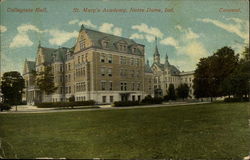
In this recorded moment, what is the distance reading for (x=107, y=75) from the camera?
8.52 m

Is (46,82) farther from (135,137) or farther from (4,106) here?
(135,137)

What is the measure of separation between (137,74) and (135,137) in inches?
127

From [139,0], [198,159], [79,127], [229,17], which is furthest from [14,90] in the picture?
[229,17]

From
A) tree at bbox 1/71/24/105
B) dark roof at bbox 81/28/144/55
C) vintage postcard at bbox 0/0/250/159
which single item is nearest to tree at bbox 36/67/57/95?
vintage postcard at bbox 0/0/250/159

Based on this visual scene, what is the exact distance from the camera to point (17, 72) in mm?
6031

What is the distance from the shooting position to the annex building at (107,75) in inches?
290

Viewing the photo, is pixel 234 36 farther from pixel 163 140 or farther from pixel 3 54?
pixel 3 54

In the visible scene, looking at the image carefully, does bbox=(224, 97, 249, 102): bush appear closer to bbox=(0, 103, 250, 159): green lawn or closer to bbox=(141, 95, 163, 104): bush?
bbox=(0, 103, 250, 159): green lawn

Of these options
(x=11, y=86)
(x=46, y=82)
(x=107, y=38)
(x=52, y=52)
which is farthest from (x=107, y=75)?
(x=11, y=86)

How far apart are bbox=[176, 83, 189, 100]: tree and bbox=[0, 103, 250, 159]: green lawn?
5.14ft

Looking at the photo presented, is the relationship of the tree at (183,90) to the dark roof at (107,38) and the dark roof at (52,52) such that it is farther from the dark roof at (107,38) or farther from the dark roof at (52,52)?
the dark roof at (52,52)

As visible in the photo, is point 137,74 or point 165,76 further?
point 137,74

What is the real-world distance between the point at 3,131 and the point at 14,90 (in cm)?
144

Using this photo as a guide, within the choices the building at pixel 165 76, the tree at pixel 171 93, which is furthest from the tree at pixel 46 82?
the tree at pixel 171 93
